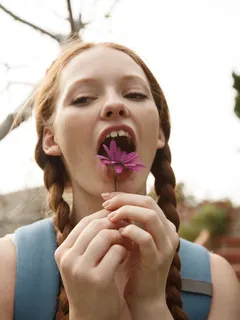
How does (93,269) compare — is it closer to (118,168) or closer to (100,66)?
(118,168)

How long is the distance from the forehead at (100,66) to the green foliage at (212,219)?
6081 mm

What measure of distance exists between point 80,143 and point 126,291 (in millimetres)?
435

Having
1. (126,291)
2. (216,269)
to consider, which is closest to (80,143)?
(126,291)

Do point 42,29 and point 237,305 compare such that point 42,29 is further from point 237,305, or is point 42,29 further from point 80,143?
point 237,305

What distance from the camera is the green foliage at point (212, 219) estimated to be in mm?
7164

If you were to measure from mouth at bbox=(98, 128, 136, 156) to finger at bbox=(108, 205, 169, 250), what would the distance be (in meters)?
0.23

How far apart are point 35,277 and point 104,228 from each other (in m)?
0.34

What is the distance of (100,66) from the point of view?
4.34 ft

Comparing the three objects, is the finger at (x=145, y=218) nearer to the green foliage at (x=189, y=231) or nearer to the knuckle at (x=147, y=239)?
the knuckle at (x=147, y=239)

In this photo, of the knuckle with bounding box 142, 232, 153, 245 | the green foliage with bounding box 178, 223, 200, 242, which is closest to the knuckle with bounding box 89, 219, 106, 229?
the knuckle with bounding box 142, 232, 153, 245

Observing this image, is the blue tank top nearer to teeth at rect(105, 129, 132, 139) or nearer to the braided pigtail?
the braided pigtail

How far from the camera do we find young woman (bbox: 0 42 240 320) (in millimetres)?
1020

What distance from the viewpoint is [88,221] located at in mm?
1086

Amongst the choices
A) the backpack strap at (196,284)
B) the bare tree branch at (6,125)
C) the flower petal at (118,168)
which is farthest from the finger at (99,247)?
the bare tree branch at (6,125)
